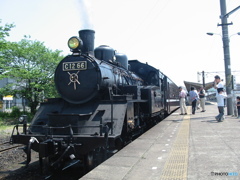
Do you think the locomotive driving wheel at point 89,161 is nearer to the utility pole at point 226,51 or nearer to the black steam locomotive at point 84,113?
the black steam locomotive at point 84,113

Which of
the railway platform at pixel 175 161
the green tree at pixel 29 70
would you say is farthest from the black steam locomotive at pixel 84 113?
the green tree at pixel 29 70

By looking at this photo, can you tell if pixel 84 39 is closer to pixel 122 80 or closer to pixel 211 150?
pixel 122 80

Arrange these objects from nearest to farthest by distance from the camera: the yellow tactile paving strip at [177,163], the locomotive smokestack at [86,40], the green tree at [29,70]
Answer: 1. the yellow tactile paving strip at [177,163]
2. the locomotive smokestack at [86,40]
3. the green tree at [29,70]

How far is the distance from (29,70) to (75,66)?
15.0 metres

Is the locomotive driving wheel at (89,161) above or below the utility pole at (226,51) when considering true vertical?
below

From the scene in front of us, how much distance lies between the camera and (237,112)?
10680 millimetres

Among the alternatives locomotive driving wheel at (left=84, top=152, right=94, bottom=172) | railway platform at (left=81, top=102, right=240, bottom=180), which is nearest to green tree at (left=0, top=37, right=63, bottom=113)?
locomotive driving wheel at (left=84, top=152, right=94, bottom=172)

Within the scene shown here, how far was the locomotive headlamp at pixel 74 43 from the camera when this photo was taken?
6.84 meters

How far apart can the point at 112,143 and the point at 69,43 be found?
11.4 feet

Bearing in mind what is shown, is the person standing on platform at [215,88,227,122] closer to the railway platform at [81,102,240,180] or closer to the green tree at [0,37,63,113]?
the railway platform at [81,102,240,180]

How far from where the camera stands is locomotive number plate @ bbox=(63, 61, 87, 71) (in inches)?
262

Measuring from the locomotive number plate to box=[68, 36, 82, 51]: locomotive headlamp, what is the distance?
1.56 feet

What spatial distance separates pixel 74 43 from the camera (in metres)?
6.89

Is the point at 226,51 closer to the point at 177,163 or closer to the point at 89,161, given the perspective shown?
the point at 177,163
